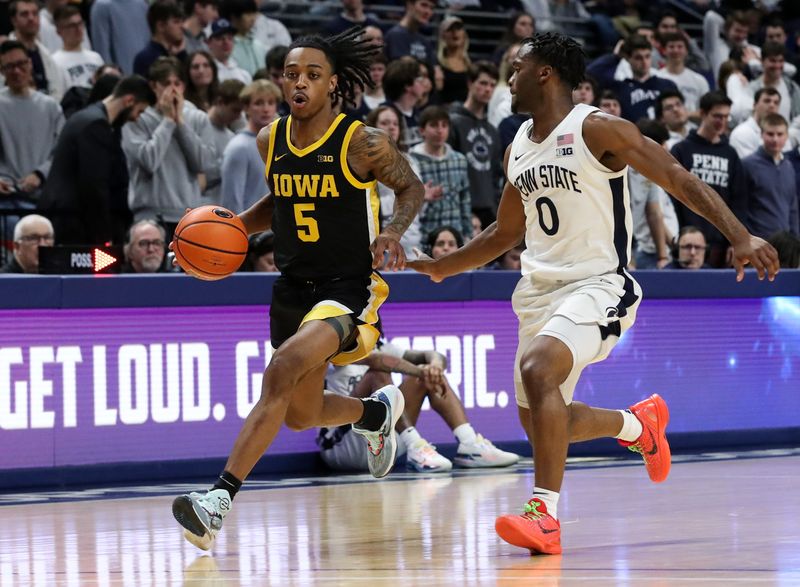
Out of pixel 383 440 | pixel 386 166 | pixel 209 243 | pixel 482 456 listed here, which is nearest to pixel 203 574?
pixel 209 243

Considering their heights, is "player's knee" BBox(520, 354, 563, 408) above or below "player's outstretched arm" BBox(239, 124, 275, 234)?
below

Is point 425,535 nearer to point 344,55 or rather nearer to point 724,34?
point 344,55

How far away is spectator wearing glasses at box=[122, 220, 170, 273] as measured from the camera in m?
9.76

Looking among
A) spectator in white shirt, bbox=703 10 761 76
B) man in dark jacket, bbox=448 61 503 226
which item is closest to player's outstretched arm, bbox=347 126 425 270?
man in dark jacket, bbox=448 61 503 226

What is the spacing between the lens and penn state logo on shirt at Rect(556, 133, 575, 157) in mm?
6340

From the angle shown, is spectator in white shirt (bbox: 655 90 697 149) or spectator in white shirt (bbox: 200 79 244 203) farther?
spectator in white shirt (bbox: 655 90 697 149)

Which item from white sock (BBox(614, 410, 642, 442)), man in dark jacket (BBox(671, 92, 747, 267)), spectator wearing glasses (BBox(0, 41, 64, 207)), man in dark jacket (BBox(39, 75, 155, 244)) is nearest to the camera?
white sock (BBox(614, 410, 642, 442))

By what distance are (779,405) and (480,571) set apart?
6.67 meters

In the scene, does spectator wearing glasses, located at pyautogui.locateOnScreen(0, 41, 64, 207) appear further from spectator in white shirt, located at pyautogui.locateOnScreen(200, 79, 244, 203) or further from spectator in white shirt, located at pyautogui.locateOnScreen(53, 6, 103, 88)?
spectator in white shirt, located at pyautogui.locateOnScreen(200, 79, 244, 203)

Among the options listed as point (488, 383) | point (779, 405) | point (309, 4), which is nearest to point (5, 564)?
point (488, 383)

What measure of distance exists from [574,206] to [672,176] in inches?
18.7

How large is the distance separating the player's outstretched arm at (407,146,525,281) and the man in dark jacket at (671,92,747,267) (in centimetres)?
619

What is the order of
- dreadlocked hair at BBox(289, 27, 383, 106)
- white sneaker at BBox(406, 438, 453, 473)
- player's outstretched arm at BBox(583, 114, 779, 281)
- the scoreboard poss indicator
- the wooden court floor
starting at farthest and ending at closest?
white sneaker at BBox(406, 438, 453, 473)
the scoreboard poss indicator
dreadlocked hair at BBox(289, 27, 383, 106)
player's outstretched arm at BBox(583, 114, 779, 281)
the wooden court floor

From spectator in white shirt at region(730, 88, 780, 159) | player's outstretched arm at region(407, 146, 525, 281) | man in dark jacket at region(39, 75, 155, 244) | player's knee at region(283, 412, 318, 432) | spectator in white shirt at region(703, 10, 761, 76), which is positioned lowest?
player's knee at region(283, 412, 318, 432)
